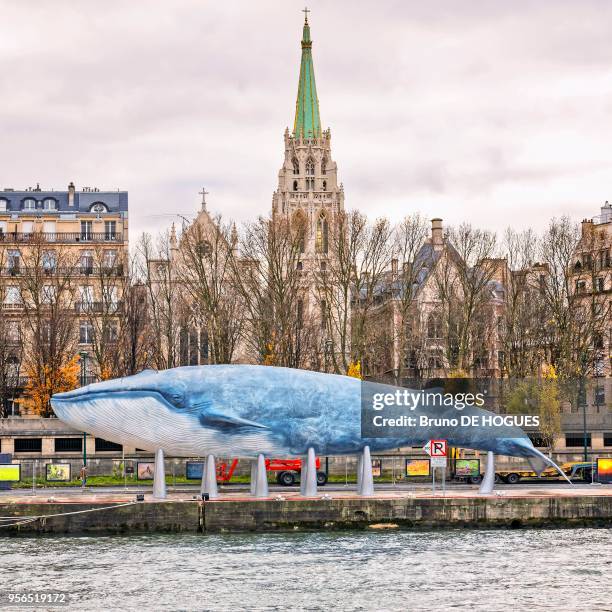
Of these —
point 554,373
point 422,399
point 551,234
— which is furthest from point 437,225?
point 422,399

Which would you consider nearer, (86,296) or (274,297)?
(274,297)

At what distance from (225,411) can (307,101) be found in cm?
9269

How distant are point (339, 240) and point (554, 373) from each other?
17.9 m

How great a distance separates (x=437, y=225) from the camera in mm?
135000

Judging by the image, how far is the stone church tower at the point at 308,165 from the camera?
503ft

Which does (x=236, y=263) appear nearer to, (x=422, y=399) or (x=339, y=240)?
(x=339, y=240)

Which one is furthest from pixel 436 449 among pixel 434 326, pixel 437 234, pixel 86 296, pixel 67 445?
pixel 437 234

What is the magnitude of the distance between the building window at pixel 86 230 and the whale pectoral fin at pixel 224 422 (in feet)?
204

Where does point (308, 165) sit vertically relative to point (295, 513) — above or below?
above

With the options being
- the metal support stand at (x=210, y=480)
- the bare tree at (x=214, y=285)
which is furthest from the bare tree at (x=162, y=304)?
the metal support stand at (x=210, y=480)

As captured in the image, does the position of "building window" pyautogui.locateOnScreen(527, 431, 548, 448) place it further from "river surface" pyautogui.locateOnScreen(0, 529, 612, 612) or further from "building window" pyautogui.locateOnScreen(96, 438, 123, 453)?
"river surface" pyautogui.locateOnScreen(0, 529, 612, 612)

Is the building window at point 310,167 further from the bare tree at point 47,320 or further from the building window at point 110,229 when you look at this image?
the bare tree at point 47,320

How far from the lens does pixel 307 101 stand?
158 meters

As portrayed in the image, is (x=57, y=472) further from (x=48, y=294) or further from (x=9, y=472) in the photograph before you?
(x=48, y=294)
